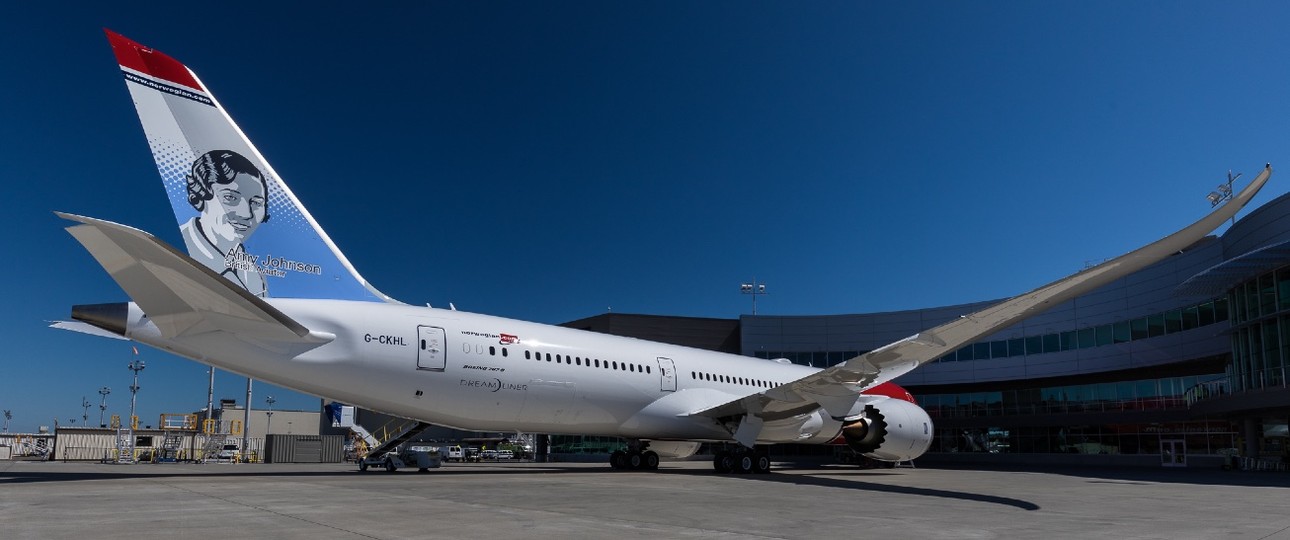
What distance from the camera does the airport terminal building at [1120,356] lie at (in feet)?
73.9

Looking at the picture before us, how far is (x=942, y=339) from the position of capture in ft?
44.9

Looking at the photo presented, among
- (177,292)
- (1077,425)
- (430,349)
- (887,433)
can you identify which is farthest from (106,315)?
(1077,425)

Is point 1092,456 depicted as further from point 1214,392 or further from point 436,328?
point 436,328

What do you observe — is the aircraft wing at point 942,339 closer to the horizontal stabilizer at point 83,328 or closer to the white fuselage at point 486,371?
the white fuselage at point 486,371

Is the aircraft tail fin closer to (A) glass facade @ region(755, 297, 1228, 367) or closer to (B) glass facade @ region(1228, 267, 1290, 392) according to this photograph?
(B) glass facade @ region(1228, 267, 1290, 392)

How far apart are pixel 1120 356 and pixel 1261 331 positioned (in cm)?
1023

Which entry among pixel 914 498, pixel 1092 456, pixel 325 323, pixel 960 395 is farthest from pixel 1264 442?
pixel 325 323

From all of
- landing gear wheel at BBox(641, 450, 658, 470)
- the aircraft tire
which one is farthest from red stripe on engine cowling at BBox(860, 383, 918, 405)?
landing gear wheel at BBox(641, 450, 658, 470)

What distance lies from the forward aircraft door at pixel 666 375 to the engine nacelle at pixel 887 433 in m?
4.23

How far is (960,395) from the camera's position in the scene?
40.7 meters

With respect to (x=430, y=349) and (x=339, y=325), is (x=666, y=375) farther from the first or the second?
(x=339, y=325)

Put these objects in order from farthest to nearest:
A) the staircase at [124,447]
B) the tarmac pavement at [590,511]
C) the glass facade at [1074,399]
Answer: the staircase at [124,447] → the glass facade at [1074,399] → the tarmac pavement at [590,511]

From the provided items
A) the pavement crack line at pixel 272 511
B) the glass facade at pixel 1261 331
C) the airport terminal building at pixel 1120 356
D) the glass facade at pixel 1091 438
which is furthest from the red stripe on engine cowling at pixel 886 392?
the glass facade at pixel 1091 438

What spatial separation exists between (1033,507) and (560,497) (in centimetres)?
599
